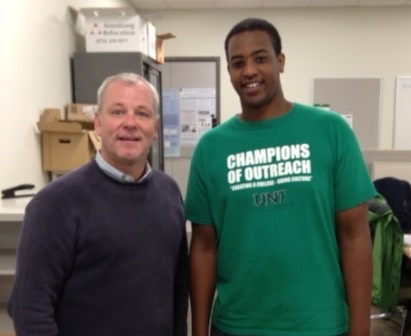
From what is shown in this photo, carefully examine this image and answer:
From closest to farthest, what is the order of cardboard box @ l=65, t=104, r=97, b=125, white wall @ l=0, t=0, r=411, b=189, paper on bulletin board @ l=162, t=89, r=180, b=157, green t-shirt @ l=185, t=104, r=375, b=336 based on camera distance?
green t-shirt @ l=185, t=104, r=375, b=336, cardboard box @ l=65, t=104, r=97, b=125, white wall @ l=0, t=0, r=411, b=189, paper on bulletin board @ l=162, t=89, r=180, b=157

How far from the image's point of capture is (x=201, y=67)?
5723 millimetres

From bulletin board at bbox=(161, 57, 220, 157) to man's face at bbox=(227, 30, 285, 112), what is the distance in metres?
4.57

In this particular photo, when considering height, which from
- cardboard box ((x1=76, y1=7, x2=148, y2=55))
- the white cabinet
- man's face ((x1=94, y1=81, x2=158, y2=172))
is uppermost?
cardboard box ((x1=76, y1=7, x2=148, y2=55))

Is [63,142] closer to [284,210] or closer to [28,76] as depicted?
[28,76]

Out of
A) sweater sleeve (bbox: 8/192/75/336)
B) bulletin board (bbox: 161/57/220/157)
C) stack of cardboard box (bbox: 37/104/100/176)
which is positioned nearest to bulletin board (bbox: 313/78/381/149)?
bulletin board (bbox: 161/57/220/157)

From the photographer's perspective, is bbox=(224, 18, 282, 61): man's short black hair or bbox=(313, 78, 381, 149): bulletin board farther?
bbox=(313, 78, 381, 149): bulletin board

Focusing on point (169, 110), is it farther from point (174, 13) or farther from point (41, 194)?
point (41, 194)

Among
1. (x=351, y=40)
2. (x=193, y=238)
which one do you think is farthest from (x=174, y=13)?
(x=193, y=238)

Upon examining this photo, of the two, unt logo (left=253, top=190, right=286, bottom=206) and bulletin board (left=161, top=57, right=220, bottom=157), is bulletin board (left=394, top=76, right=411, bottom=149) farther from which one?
unt logo (left=253, top=190, right=286, bottom=206)

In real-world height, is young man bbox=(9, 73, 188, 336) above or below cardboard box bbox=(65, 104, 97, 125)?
below

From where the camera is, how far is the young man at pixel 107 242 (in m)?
1.07

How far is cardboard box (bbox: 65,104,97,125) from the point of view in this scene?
3.19 meters

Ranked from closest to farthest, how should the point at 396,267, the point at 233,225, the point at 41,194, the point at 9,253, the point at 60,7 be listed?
the point at 41,194
the point at 233,225
the point at 9,253
the point at 396,267
the point at 60,7

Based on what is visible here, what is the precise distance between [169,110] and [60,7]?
8.39 feet
